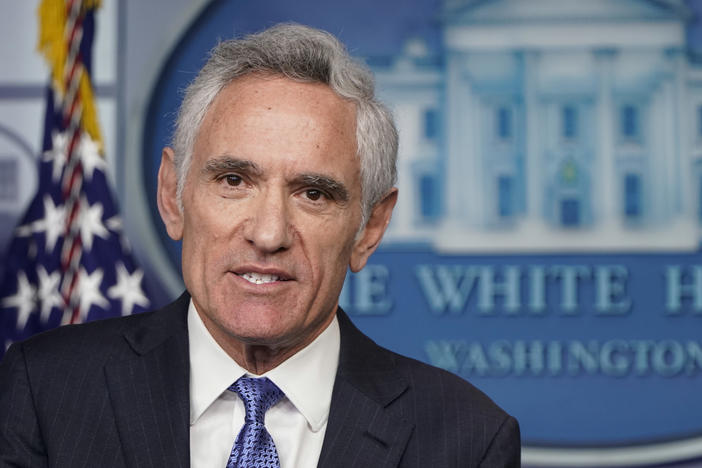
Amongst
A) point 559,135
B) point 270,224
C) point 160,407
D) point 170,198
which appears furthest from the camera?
point 559,135

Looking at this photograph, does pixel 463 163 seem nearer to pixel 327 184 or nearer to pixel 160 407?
pixel 327 184

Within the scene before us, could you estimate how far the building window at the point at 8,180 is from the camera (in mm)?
3320

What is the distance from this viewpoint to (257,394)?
1.51 metres

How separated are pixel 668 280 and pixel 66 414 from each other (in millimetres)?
2327

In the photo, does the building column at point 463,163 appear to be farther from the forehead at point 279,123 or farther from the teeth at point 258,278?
the teeth at point 258,278

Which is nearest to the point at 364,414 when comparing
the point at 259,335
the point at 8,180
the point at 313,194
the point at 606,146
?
the point at 259,335

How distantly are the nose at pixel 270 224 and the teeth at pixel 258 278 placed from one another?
43 millimetres

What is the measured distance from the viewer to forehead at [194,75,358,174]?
143cm

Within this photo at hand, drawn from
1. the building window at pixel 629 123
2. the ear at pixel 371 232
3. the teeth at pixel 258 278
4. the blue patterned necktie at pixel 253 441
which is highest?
the building window at pixel 629 123

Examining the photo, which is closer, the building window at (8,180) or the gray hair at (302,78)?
the gray hair at (302,78)

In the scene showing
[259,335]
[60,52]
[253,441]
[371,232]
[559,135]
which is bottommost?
[253,441]

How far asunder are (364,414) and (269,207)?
0.41m

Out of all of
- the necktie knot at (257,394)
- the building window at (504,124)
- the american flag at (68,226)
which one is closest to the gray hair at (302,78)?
the necktie knot at (257,394)

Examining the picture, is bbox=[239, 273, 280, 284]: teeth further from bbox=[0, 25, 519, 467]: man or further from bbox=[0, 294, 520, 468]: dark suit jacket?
bbox=[0, 294, 520, 468]: dark suit jacket
